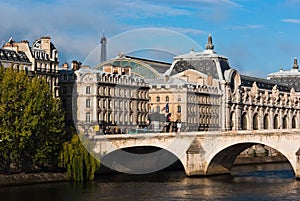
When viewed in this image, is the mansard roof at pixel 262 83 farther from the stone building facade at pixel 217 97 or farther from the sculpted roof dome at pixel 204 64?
the sculpted roof dome at pixel 204 64

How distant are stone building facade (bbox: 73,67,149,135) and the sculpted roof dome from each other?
14.7m

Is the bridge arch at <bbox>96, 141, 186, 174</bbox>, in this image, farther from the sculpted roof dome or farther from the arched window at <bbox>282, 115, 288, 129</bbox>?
the arched window at <bbox>282, 115, 288, 129</bbox>

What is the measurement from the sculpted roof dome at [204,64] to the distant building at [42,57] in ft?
89.0

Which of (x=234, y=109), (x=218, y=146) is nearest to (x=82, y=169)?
(x=218, y=146)

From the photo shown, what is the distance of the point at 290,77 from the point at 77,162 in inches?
2842

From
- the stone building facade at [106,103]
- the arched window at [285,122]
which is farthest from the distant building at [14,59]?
the arched window at [285,122]

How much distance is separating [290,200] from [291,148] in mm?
13350

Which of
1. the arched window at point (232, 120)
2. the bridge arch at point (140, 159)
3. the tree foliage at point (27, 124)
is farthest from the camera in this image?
the arched window at point (232, 120)

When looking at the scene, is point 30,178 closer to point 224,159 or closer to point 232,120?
point 224,159

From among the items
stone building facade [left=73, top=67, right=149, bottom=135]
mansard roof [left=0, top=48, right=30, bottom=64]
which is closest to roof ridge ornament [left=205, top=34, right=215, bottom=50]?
stone building facade [left=73, top=67, right=149, bottom=135]

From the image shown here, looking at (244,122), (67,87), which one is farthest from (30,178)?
(244,122)

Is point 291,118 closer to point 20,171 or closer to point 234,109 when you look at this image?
point 234,109

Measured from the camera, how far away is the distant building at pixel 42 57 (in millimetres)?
80875

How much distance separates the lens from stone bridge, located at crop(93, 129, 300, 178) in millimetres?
68250
